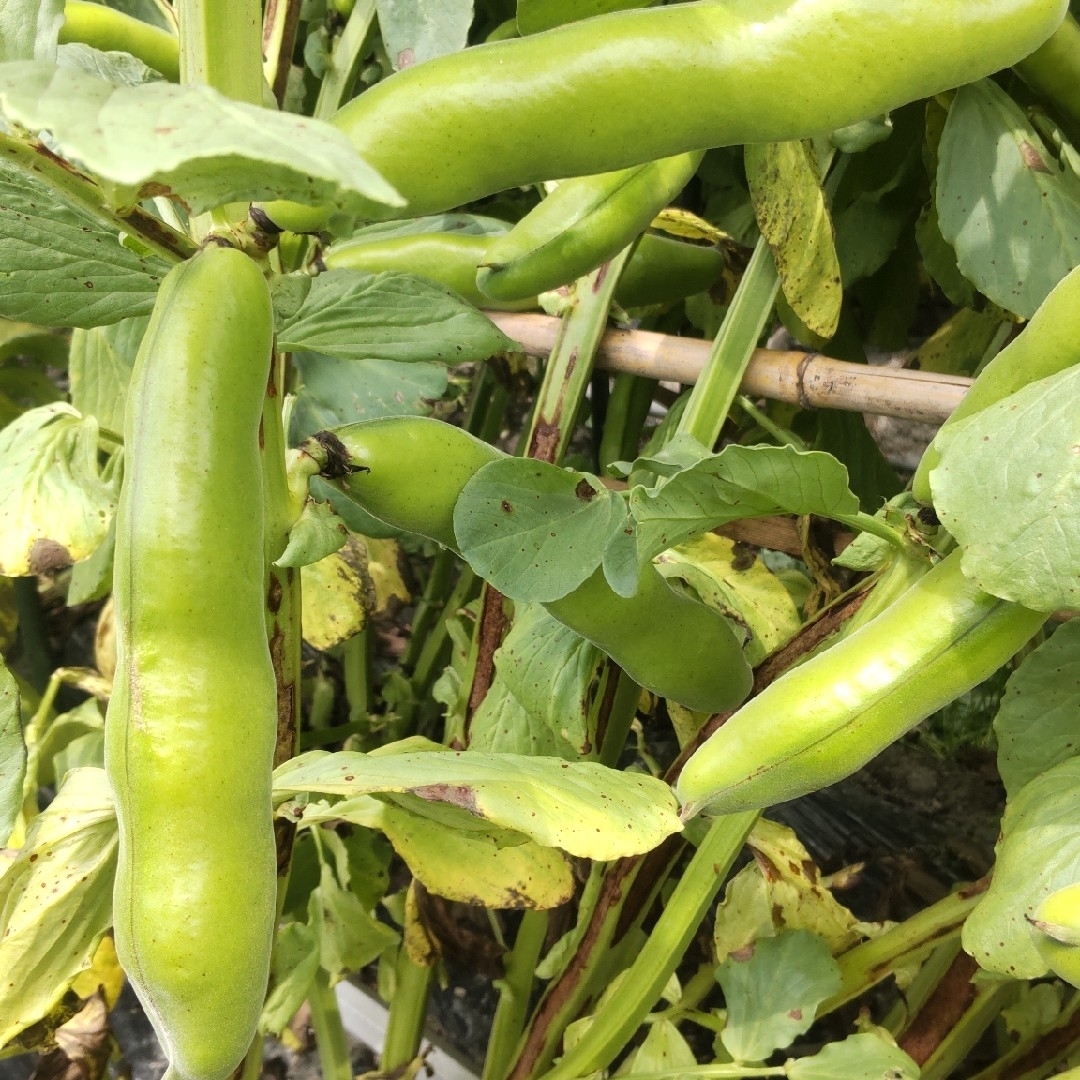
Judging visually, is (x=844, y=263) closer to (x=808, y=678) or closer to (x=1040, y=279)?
(x=1040, y=279)

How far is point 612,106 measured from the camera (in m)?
0.44

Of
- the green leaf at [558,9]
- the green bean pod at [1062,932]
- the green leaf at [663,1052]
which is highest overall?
the green leaf at [558,9]

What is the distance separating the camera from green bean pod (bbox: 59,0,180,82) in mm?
703

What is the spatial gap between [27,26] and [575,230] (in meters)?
0.35

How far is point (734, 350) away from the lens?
78 centimetres

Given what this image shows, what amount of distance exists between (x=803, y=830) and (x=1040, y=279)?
2.88 feet

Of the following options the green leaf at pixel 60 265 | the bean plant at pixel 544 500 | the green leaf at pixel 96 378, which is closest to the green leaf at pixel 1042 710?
the bean plant at pixel 544 500

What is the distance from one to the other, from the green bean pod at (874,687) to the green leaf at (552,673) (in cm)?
19

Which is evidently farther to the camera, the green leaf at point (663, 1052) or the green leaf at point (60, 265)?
the green leaf at point (663, 1052)

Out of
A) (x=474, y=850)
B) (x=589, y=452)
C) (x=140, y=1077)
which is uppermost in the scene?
(x=474, y=850)

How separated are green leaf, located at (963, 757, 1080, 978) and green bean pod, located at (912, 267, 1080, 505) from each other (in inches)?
8.7

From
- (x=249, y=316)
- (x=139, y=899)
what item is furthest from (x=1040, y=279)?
(x=139, y=899)

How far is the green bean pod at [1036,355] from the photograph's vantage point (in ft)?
1.63

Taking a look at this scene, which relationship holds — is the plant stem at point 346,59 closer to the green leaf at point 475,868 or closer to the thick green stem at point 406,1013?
the green leaf at point 475,868
